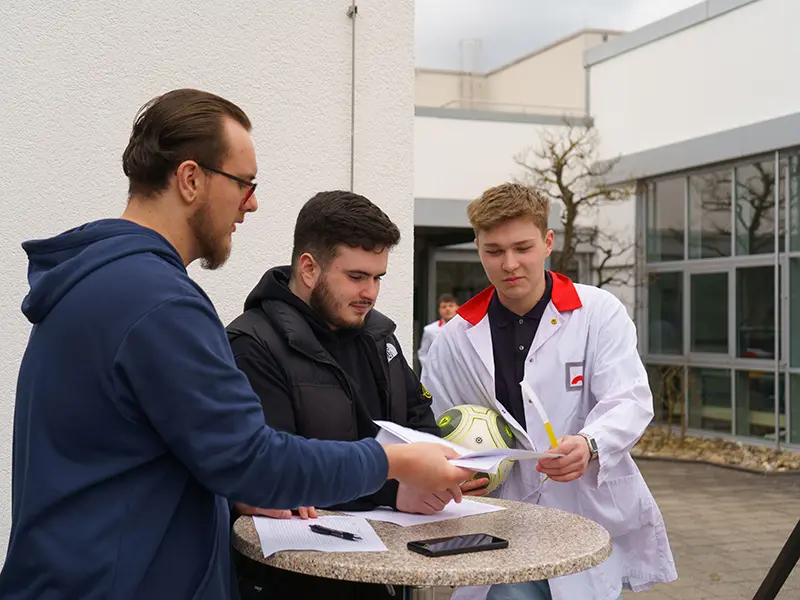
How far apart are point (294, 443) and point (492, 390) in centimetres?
161

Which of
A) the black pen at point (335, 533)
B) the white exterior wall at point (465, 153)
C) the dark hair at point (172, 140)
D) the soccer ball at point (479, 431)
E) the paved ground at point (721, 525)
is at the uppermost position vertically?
the white exterior wall at point (465, 153)

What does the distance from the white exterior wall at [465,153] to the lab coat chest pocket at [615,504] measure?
46.9 feet

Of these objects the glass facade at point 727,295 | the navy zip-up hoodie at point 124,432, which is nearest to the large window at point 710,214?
the glass facade at point 727,295

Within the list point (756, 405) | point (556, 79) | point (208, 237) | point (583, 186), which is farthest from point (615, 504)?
point (556, 79)

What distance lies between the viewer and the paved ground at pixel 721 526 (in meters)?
6.91

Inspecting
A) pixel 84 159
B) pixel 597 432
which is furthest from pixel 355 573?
pixel 84 159

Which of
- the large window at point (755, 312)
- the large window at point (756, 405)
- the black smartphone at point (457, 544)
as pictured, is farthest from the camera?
the large window at point (755, 312)

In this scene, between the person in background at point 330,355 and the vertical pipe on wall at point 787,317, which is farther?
the vertical pipe on wall at point 787,317

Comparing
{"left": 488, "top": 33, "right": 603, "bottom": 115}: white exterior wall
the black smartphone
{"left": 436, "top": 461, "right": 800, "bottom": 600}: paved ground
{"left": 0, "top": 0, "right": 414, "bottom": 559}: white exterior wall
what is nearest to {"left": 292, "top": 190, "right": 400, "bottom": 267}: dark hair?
the black smartphone

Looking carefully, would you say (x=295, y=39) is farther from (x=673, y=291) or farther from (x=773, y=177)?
(x=673, y=291)

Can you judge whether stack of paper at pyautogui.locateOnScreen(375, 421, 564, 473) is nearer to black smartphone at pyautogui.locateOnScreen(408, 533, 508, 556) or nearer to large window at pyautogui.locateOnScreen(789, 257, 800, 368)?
black smartphone at pyautogui.locateOnScreen(408, 533, 508, 556)

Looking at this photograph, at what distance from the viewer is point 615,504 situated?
345cm

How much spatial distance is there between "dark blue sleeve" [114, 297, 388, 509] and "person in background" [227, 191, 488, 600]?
59cm

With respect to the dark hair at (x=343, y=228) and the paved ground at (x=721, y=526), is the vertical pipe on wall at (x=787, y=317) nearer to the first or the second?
the paved ground at (x=721, y=526)
